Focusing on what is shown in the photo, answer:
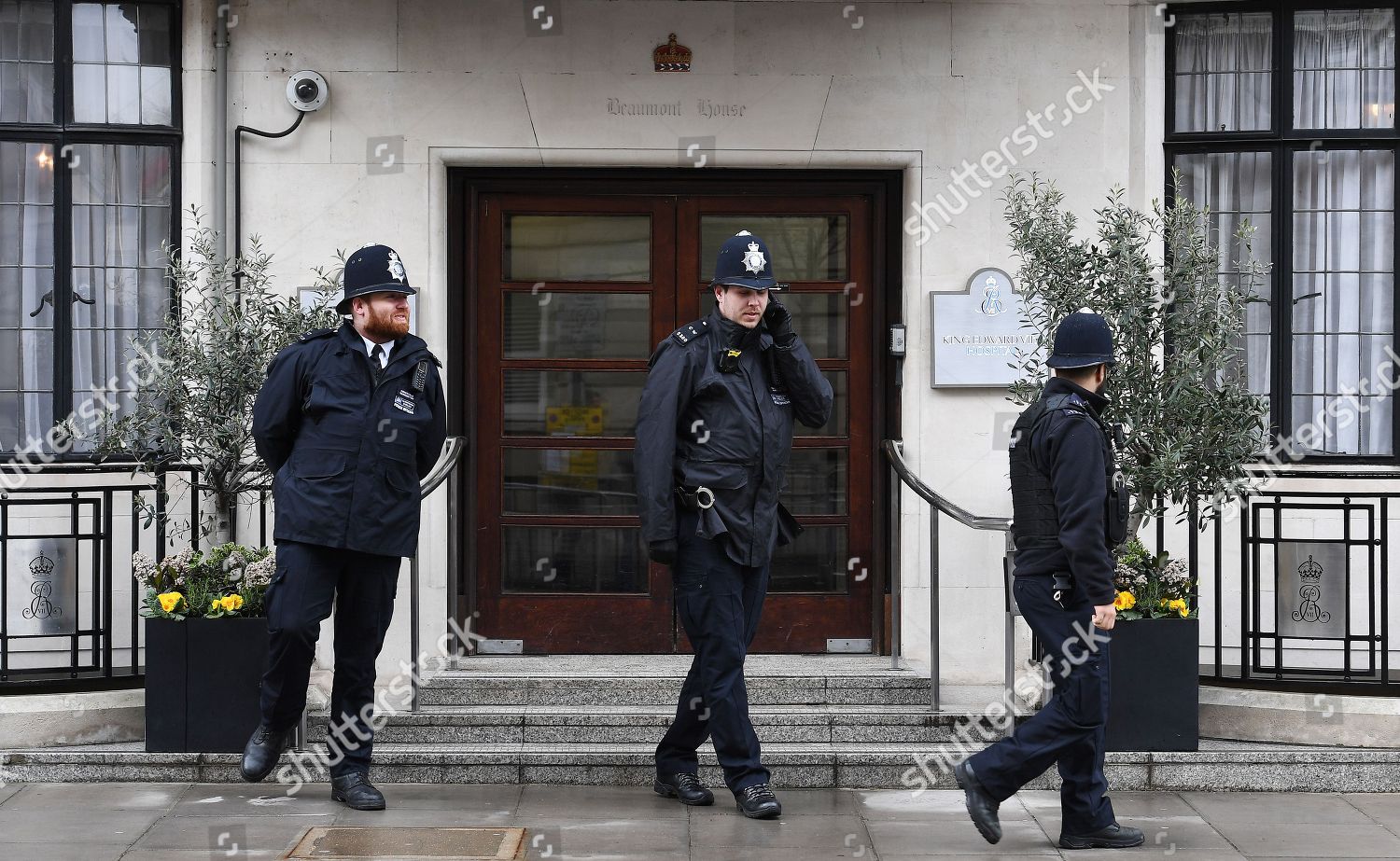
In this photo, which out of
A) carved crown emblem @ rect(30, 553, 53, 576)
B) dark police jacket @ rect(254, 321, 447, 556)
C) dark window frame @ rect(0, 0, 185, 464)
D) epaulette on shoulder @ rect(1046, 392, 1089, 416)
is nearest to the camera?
epaulette on shoulder @ rect(1046, 392, 1089, 416)

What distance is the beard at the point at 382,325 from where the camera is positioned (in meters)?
5.62

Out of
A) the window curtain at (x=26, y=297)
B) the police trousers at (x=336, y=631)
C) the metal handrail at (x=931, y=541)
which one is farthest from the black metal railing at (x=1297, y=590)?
the window curtain at (x=26, y=297)

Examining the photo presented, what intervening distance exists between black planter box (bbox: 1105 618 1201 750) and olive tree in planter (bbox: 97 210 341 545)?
3543 mm

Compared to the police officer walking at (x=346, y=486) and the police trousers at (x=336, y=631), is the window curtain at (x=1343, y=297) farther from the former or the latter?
the police trousers at (x=336, y=631)

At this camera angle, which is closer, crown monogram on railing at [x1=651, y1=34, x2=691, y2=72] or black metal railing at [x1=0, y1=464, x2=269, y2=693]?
black metal railing at [x1=0, y1=464, x2=269, y2=693]

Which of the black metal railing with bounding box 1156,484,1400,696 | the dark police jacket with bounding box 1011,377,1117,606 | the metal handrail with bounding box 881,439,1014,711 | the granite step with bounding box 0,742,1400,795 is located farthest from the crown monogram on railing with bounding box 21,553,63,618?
the black metal railing with bounding box 1156,484,1400,696

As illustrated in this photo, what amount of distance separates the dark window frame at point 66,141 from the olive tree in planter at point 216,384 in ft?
2.01

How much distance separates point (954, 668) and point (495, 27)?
12.4 ft

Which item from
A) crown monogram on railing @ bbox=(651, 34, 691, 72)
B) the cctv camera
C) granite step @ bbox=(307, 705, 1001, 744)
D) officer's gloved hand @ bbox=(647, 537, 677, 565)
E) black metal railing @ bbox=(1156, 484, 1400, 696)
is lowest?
granite step @ bbox=(307, 705, 1001, 744)

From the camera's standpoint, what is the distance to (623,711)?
21.8 ft

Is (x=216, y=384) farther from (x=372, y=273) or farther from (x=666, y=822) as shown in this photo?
(x=666, y=822)

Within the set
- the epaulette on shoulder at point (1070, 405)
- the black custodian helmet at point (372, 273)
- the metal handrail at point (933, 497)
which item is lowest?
the metal handrail at point (933, 497)

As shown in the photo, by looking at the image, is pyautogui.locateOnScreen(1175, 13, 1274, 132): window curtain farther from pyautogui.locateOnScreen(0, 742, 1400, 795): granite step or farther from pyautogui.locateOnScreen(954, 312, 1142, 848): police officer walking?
pyautogui.locateOnScreen(0, 742, 1400, 795): granite step

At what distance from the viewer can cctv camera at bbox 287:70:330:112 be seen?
727 cm
